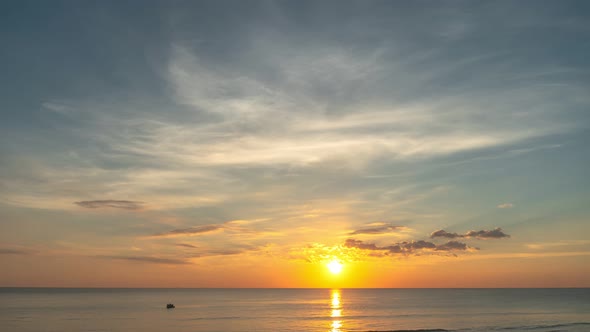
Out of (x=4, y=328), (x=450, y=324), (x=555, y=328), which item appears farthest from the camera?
(x=450, y=324)

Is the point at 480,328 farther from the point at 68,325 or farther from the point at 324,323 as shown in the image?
the point at 68,325

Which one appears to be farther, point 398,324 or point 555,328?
point 398,324

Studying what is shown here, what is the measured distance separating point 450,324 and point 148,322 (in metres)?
64.5

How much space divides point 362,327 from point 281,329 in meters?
16.1

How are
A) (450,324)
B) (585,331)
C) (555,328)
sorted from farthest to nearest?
(450,324), (555,328), (585,331)

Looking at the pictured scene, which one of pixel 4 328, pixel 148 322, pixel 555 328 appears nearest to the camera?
pixel 555 328

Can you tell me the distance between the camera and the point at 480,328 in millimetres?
91000

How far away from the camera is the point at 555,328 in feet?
289

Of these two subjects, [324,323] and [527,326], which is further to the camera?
[324,323]

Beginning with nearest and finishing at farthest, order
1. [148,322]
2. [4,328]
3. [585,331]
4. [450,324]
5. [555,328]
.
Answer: [585,331] → [555,328] → [4,328] → [450,324] → [148,322]

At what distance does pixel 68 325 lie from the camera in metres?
98.2

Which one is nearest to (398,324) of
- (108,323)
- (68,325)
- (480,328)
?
(480,328)

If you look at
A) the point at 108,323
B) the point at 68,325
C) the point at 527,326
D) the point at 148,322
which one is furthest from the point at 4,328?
the point at 527,326

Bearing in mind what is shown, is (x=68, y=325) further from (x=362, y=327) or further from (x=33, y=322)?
(x=362, y=327)
